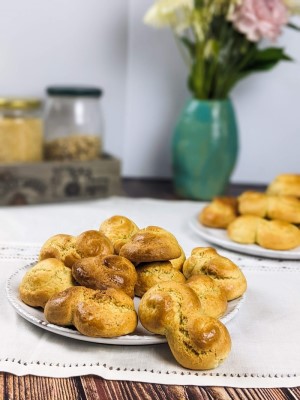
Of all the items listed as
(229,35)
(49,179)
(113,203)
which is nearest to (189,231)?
(113,203)

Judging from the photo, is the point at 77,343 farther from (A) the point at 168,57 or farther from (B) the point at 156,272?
(A) the point at 168,57

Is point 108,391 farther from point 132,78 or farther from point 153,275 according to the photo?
point 132,78

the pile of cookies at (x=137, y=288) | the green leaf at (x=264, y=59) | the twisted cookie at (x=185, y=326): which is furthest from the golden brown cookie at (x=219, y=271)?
the green leaf at (x=264, y=59)

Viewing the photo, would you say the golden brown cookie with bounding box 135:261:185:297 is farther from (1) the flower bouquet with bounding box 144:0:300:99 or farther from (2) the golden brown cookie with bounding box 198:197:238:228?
(1) the flower bouquet with bounding box 144:0:300:99

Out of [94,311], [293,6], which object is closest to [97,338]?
[94,311]

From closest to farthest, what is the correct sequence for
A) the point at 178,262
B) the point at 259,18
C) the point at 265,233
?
1. the point at 178,262
2. the point at 265,233
3. the point at 259,18

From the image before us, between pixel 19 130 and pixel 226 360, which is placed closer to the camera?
pixel 226 360
